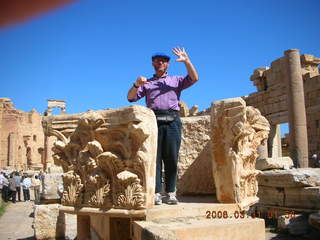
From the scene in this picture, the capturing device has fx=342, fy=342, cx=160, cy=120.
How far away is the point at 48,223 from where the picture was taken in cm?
605

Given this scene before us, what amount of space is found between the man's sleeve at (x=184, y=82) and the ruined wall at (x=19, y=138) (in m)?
37.0

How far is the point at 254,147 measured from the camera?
4199mm

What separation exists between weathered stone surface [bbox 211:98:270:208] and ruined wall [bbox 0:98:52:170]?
37065 mm

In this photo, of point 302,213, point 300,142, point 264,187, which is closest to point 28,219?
point 264,187

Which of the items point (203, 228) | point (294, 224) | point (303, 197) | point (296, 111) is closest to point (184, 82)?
point (203, 228)

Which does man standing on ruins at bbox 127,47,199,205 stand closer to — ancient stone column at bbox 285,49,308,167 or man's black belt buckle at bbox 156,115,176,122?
man's black belt buckle at bbox 156,115,176,122

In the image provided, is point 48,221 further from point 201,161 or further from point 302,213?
point 302,213

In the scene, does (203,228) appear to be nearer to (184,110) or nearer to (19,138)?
(184,110)

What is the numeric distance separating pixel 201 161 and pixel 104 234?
180 cm

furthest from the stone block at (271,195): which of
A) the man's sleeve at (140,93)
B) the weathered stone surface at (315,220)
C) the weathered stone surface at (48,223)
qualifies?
the man's sleeve at (140,93)

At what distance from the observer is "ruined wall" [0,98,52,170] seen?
1513 inches

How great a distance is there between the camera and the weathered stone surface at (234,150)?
3.74m

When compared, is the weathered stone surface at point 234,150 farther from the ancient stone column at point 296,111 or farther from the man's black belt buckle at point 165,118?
the ancient stone column at point 296,111

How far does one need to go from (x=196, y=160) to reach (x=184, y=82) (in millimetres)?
1478
